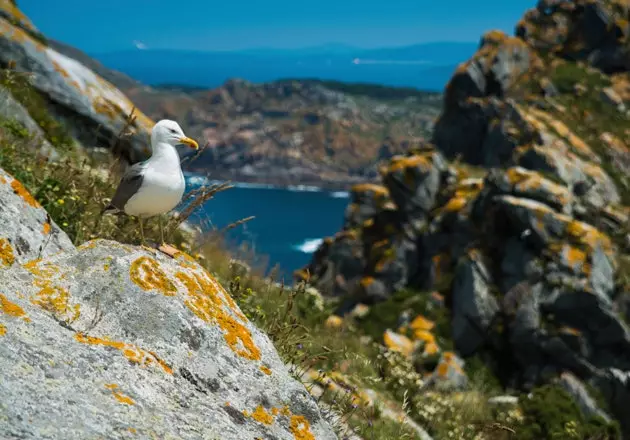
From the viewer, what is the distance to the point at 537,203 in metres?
35.9

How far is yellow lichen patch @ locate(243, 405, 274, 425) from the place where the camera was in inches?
164

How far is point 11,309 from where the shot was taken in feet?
12.2

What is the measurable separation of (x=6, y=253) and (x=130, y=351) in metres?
1.43

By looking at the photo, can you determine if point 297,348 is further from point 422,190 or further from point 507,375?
point 422,190

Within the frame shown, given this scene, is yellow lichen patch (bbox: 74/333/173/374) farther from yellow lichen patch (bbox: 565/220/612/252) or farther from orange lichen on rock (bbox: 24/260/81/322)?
yellow lichen patch (bbox: 565/220/612/252)

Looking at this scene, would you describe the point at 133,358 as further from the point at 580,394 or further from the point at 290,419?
the point at 580,394

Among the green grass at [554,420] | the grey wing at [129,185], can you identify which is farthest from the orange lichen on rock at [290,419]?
the green grass at [554,420]

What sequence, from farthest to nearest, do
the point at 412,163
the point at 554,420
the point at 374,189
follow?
the point at 374,189, the point at 412,163, the point at 554,420

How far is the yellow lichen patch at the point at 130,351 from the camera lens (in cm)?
389

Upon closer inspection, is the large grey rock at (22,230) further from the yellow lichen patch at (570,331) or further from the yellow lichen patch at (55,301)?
the yellow lichen patch at (570,331)

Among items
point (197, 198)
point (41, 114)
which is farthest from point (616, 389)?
point (197, 198)

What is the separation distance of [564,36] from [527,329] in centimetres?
5268

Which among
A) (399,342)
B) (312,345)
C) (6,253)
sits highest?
(6,253)

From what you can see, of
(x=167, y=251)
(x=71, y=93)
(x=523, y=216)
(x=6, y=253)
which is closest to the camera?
(x=6, y=253)
